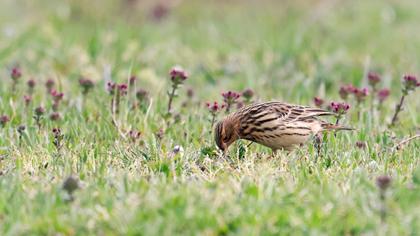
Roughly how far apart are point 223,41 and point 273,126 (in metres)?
4.85

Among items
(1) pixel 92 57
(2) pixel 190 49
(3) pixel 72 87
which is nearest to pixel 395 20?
(2) pixel 190 49

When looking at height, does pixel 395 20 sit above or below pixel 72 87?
above

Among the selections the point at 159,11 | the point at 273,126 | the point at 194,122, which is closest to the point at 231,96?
the point at 194,122

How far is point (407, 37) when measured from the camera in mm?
11531

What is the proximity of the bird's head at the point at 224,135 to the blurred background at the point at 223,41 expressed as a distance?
1516 mm

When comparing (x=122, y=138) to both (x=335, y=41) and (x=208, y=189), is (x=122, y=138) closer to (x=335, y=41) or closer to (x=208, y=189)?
(x=208, y=189)

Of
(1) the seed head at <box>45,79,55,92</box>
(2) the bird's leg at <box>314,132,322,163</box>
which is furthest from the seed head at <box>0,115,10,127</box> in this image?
(2) the bird's leg at <box>314,132,322,163</box>

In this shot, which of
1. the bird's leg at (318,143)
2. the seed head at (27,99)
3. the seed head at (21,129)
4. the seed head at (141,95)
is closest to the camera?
the bird's leg at (318,143)

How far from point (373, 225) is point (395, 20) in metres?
9.33

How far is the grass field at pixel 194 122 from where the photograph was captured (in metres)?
4.30

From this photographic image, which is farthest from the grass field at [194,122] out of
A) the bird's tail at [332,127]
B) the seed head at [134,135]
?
the bird's tail at [332,127]

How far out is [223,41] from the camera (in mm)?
11078

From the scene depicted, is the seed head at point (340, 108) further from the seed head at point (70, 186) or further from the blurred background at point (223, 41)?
the seed head at point (70, 186)

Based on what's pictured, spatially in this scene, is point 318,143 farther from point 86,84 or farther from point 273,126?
point 86,84
